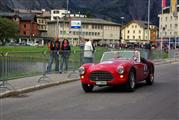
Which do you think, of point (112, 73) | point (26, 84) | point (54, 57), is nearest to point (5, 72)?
point (26, 84)

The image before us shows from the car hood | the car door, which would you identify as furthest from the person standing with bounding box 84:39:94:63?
the car hood

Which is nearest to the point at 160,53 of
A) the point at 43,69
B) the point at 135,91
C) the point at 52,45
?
the point at 52,45

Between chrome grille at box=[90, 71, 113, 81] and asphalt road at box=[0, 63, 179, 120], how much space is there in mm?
486

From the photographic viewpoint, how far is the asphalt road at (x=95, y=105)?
11.0 m

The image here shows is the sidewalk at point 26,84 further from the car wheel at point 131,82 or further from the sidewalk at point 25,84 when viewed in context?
the car wheel at point 131,82

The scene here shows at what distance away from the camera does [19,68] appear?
19.5 meters

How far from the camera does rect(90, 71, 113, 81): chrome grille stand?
16109 mm

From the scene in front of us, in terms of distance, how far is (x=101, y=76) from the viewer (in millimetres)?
16188

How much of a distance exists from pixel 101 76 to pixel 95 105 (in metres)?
3.38

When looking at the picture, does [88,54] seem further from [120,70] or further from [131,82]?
[120,70]

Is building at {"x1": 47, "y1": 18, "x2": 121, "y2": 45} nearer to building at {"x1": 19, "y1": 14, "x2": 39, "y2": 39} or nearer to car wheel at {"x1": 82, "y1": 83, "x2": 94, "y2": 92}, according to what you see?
building at {"x1": 19, "y1": 14, "x2": 39, "y2": 39}

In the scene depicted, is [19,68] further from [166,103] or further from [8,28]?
[8,28]

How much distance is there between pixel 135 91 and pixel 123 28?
181765 millimetres

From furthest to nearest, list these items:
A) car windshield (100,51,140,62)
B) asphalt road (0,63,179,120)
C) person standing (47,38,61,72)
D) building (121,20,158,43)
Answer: building (121,20,158,43)
person standing (47,38,61,72)
car windshield (100,51,140,62)
asphalt road (0,63,179,120)
